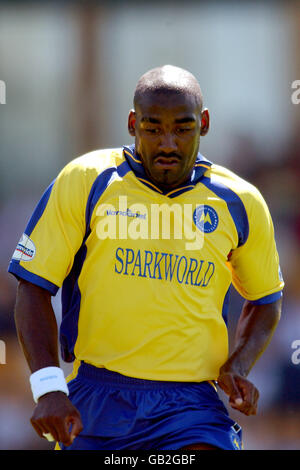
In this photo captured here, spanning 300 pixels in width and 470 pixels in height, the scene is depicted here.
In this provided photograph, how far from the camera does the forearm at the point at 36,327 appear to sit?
129 inches

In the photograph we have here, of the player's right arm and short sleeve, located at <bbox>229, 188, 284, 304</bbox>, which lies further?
short sleeve, located at <bbox>229, 188, 284, 304</bbox>

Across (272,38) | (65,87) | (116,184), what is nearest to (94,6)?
(65,87)

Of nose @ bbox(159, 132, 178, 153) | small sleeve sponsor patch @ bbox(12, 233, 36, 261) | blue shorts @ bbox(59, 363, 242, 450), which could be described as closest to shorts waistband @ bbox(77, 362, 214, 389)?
blue shorts @ bbox(59, 363, 242, 450)

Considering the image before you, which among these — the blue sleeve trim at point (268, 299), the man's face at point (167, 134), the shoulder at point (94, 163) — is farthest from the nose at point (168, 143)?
the blue sleeve trim at point (268, 299)

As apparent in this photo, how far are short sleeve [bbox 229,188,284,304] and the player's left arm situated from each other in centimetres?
6

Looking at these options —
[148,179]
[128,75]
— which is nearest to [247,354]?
[148,179]

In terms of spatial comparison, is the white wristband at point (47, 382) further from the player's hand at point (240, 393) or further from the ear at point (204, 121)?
the ear at point (204, 121)

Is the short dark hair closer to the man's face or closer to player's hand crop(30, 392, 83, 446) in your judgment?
the man's face

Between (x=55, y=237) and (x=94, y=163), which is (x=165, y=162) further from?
(x=55, y=237)

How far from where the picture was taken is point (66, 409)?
311cm

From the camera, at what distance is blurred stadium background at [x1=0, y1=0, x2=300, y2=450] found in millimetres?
7613

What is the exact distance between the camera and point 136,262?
135 inches

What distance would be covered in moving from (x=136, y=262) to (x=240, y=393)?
0.67 m
